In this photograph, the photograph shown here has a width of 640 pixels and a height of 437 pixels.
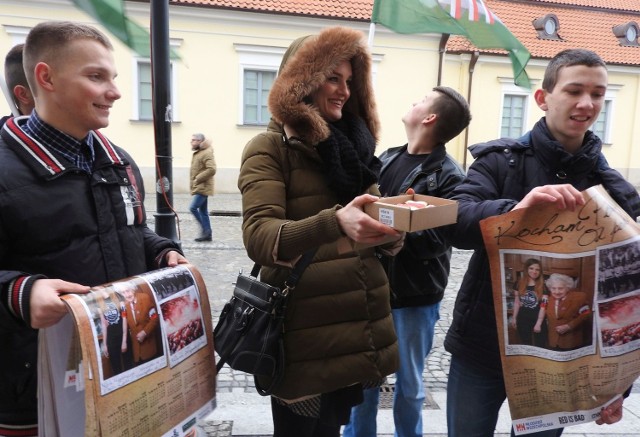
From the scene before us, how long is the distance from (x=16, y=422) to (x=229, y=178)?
13.8m

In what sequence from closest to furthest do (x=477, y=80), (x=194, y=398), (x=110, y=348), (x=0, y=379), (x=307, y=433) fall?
(x=110, y=348), (x=0, y=379), (x=194, y=398), (x=307, y=433), (x=477, y=80)

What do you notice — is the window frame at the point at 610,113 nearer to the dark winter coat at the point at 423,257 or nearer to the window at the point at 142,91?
the window at the point at 142,91

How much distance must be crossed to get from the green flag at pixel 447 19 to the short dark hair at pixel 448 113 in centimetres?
193

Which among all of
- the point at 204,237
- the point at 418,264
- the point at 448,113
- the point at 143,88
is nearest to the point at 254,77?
the point at 143,88

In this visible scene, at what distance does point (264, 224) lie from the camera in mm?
1667

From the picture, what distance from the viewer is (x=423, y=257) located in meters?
2.45

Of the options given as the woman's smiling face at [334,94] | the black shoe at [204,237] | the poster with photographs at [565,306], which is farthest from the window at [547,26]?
the poster with photographs at [565,306]

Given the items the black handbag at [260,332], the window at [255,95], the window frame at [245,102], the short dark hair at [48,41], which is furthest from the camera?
the window at [255,95]

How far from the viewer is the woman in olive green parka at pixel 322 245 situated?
1774 mm

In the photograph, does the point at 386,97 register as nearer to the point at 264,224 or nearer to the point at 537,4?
the point at 537,4

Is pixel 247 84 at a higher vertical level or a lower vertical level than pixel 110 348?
higher

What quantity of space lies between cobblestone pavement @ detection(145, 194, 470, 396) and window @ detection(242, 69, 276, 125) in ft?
9.80

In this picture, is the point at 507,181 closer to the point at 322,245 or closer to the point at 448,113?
the point at 322,245

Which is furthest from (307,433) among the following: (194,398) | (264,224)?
(264,224)
